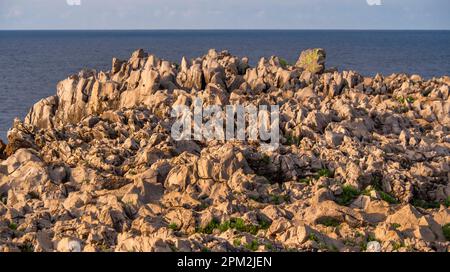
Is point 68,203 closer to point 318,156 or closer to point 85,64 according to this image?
point 318,156

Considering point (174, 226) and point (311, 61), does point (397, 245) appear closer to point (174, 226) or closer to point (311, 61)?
point (174, 226)

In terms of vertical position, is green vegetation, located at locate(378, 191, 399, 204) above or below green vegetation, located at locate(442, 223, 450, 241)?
below

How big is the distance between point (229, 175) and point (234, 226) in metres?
6.41

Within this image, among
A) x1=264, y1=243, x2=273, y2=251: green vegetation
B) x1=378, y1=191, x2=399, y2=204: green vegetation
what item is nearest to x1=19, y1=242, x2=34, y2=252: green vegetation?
x1=264, y1=243, x2=273, y2=251: green vegetation

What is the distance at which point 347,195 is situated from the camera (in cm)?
3697

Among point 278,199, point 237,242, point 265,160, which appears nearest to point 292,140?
point 265,160

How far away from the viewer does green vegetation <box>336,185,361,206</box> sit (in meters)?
36.1

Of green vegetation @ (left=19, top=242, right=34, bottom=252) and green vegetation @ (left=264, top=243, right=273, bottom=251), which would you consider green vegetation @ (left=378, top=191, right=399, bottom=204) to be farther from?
green vegetation @ (left=19, top=242, right=34, bottom=252)

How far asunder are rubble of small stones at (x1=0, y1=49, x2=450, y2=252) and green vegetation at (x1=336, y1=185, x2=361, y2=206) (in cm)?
7

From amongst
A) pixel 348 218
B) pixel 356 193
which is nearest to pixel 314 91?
pixel 356 193

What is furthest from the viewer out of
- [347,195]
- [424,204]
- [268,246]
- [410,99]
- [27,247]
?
[410,99]

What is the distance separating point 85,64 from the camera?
180 metres

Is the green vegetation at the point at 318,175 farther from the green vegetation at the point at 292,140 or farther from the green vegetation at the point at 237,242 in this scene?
the green vegetation at the point at 237,242

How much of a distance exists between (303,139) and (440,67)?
137 metres
